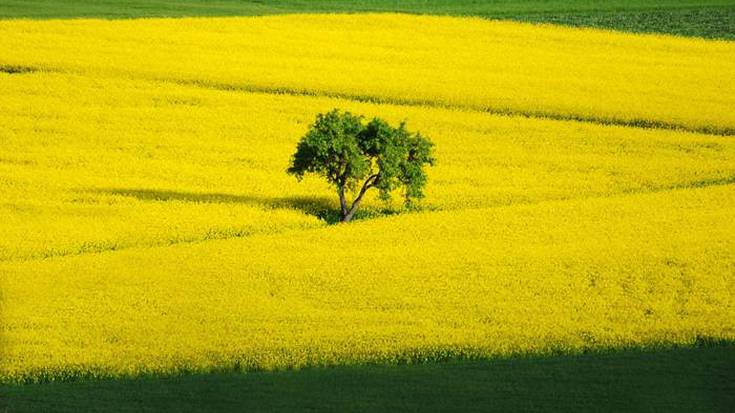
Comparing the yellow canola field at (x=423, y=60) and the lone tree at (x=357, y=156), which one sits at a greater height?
the lone tree at (x=357, y=156)

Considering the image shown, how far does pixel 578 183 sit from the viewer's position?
103ft

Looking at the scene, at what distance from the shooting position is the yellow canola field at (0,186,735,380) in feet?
66.4

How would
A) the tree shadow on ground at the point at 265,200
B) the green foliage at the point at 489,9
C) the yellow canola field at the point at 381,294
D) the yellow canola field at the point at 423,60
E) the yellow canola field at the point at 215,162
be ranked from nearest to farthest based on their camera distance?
the yellow canola field at the point at 381,294 < the yellow canola field at the point at 215,162 < the tree shadow on ground at the point at 265,200 < the yellow canola field at the point at 423,60 < the green foliage at the point at 489,9

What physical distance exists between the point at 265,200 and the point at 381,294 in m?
7.59

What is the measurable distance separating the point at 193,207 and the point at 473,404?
11826 millimetres

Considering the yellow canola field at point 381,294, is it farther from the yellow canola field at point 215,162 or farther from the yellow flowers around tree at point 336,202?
the yellow canola field at point 215,162

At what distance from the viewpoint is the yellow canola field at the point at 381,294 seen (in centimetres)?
2025

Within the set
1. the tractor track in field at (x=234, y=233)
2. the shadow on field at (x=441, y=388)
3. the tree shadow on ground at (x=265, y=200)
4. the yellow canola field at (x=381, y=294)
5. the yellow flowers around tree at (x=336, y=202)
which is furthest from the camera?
the tree shadow on ground at (x=265, y=200)

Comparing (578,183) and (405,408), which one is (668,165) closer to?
(578,183)

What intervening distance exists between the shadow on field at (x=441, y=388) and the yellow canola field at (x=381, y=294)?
41 cm

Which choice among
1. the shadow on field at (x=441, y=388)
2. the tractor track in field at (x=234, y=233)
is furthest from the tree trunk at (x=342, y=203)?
the shadow on field at (x=441, y=388)

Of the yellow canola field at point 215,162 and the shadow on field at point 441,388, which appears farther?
the yellow canola field at point 215,162

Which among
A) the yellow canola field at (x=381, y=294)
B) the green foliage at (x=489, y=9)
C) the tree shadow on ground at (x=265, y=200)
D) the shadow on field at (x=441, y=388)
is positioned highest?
the shadow on field at (x=441, y=388)

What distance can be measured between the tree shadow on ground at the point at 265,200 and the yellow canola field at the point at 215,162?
6cm
